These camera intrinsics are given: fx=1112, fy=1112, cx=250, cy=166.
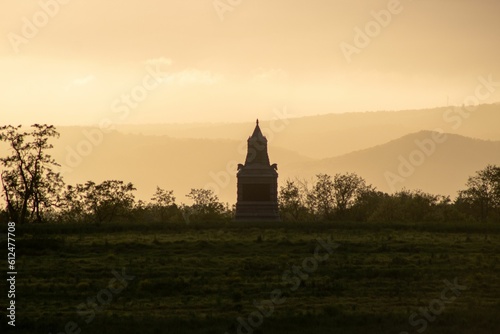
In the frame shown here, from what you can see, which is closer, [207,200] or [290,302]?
[290,302]

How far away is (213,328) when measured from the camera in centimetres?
4781

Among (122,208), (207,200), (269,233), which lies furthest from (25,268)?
(207,200)

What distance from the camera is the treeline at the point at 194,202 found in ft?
323

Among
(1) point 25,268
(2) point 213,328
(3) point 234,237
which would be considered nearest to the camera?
(2) point 213,328

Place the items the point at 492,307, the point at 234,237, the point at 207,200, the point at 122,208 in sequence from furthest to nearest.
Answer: the point at 207,200, the point at 122,208, the point at 234,237, the point at 492,307

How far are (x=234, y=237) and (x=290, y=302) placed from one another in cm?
2277

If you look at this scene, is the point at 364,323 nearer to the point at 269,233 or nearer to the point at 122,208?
the point at 269,233
